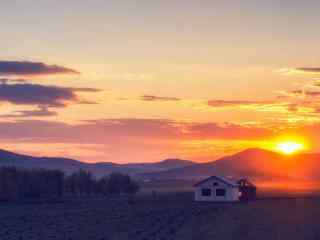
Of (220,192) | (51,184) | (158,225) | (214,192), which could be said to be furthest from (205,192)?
(158,225)

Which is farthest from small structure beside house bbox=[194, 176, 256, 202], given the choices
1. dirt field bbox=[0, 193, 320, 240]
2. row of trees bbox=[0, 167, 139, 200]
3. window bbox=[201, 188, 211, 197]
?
dirt field bbox=[0, 193, 320, 240]

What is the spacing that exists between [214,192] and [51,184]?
27084mm

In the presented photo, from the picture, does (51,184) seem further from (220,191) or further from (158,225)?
(158,225)

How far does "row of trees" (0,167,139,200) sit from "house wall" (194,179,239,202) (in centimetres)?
2401

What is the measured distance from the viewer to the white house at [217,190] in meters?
105

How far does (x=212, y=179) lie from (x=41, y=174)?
28.0 meters

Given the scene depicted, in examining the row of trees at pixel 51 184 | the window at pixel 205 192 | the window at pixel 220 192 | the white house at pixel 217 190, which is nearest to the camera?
the white house at pixel 217 190

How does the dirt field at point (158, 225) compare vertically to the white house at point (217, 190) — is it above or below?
below

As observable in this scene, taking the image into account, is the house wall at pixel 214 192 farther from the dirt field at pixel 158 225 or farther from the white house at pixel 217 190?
the dirt field at pixel 158 225

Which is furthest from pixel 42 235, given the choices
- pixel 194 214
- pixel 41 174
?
pixel 41 174

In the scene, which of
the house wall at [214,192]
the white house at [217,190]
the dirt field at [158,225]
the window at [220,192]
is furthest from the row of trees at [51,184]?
the dirt field at [158,225]

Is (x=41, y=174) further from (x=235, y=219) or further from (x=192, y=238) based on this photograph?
(x=192, y=238)

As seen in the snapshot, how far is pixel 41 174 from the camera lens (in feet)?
400

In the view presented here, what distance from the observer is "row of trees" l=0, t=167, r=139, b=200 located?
113m
